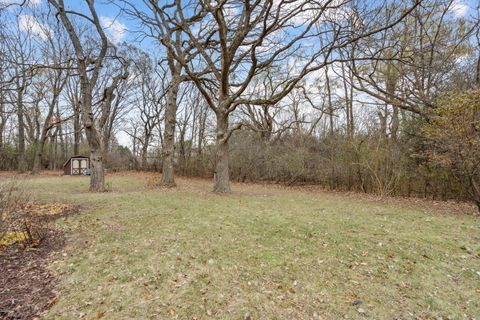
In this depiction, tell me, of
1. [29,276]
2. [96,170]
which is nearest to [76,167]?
[96,170]

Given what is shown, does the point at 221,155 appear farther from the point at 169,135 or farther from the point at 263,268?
the point at 263,268

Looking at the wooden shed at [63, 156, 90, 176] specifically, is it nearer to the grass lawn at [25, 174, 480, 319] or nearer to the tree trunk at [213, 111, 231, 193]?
the tree trunk at [213, 111, 231, 193]

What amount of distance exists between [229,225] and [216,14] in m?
5.82

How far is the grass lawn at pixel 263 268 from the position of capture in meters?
2.38

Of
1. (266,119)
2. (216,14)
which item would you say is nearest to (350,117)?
(266,119)

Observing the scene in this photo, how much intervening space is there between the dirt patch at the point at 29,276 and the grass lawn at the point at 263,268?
140mm

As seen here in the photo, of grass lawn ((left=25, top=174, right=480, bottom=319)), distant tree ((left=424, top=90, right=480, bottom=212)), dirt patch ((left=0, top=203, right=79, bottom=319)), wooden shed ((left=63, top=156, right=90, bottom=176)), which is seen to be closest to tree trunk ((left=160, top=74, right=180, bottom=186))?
grass lawn ((left=25, top=174, right=480, bottom=319))

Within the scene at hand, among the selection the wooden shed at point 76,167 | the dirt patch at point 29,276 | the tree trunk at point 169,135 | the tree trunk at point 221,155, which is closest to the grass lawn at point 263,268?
the dirt patch at point 29,276

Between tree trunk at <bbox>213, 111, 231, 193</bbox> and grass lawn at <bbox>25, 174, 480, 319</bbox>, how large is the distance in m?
3.96

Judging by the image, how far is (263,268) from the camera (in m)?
3.08

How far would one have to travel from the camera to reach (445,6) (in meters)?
9.83

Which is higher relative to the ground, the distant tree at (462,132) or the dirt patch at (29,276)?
the distant tree at (462,132)

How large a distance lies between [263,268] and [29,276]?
9.27 feet

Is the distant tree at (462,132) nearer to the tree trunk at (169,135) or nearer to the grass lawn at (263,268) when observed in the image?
the grass lawn at (263,268)
